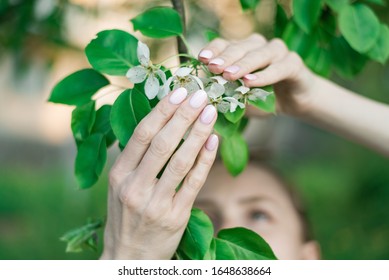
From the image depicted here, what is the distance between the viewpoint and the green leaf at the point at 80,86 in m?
0.70

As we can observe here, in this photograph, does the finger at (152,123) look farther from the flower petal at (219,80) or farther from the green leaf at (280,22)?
the green leaf at (280,22)

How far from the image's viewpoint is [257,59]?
2.30 feet

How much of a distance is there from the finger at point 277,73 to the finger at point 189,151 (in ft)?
0.29

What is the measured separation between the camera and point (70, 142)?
13.3 ft

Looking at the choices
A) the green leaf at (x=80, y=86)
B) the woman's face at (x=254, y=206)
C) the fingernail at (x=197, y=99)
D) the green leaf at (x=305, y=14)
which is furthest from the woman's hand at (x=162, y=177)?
the woman's face at (x=254, y=206)

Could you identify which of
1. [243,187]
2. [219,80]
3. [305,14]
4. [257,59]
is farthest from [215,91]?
[243,187]

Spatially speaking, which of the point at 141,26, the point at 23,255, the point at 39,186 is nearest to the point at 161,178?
the point at 141,26

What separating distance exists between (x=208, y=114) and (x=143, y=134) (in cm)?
7

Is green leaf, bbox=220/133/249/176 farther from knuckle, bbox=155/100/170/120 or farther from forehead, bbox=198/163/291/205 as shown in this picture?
forehead, bbox=198/163/291/205

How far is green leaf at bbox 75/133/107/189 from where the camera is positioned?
2.25 ft

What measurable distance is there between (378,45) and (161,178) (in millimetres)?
397

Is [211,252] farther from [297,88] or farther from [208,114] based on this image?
[297,88]
